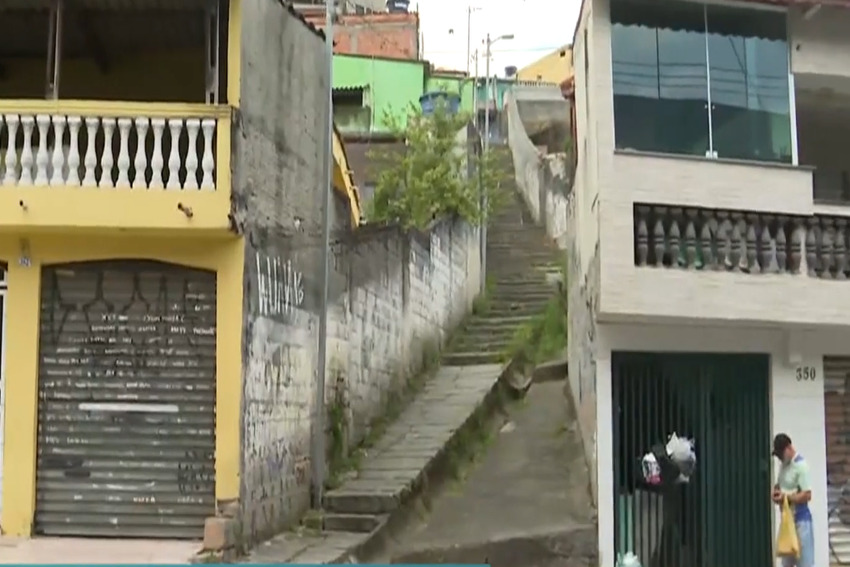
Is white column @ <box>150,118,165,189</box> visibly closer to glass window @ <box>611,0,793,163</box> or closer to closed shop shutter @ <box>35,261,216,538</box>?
closed shop shutter @ <box>35,261,216,538</box>

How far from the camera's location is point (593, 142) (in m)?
10.5

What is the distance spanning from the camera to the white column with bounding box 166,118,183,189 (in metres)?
9.65

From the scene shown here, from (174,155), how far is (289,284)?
197 cm

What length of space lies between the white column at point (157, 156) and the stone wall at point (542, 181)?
12.1 m

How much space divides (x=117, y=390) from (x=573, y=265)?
635cm

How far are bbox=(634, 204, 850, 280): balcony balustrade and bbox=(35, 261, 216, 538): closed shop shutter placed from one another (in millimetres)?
4175

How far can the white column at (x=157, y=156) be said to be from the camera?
31.7 feet

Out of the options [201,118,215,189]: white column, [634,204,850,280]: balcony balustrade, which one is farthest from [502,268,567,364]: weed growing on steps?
[201,118,215,189]: white column

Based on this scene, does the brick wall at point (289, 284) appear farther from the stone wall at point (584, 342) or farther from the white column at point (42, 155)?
the stone wall at point (584, 342)

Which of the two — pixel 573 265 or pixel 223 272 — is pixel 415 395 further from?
pixel 223 272

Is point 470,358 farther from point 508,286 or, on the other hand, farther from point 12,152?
point 12,152

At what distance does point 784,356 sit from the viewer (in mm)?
11070

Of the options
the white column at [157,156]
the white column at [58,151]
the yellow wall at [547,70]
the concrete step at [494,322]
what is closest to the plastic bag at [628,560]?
the white column at [157,156]

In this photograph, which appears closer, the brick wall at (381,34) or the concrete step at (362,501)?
the concrete step at (362,501)
